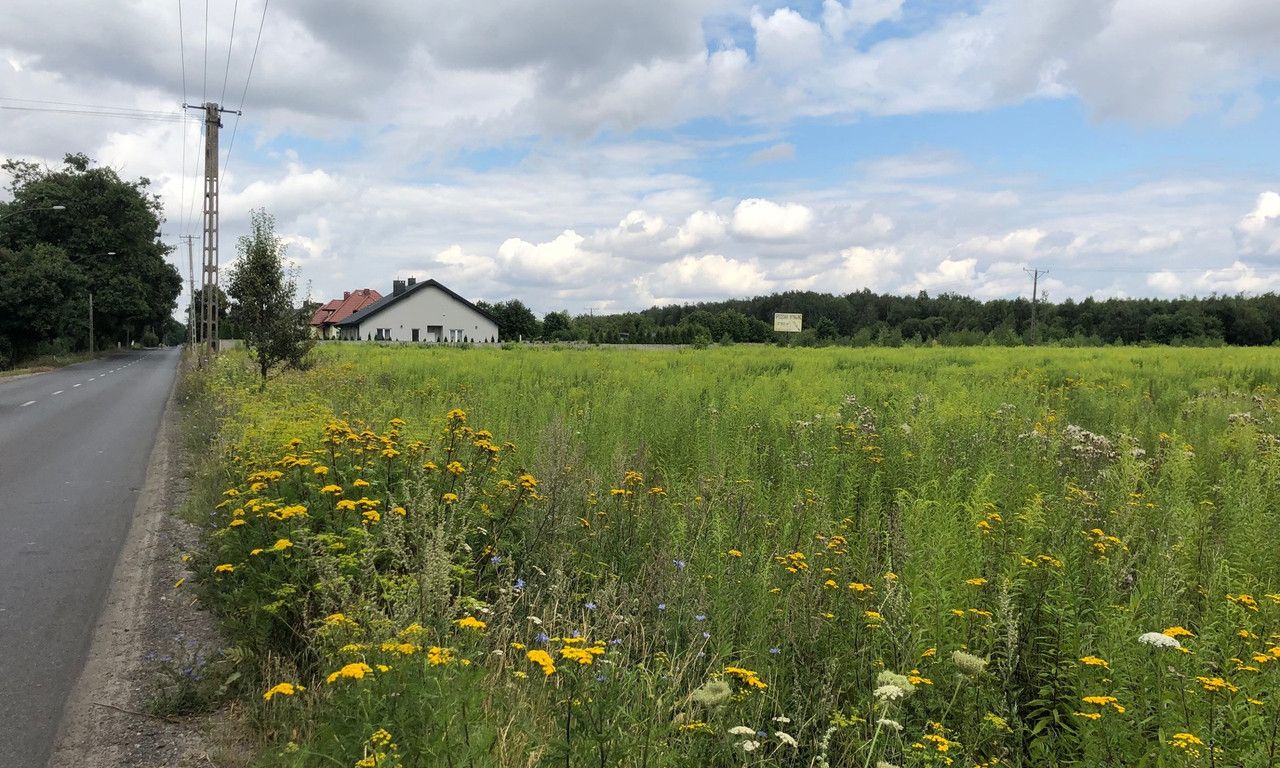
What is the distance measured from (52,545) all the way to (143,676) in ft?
12.7

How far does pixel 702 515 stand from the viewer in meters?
5.36

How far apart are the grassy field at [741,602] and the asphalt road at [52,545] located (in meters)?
0.88

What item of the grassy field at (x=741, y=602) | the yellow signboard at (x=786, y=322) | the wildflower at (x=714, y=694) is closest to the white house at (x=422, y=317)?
the yellow signboard at (x=786, y=322)

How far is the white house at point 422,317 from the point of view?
74688 millimetres

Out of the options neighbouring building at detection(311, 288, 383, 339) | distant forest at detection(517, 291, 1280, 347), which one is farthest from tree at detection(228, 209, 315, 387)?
neighbouring building at detection(311, 288, 383, 339)

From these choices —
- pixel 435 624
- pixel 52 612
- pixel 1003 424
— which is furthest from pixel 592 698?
pixel 1003 424

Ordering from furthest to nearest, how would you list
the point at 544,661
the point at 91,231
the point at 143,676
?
the point at 91,231 → the point at 143,676 → the point at 544,661

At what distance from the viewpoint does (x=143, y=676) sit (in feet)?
14.5

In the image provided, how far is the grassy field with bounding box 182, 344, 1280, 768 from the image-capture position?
2.80 m

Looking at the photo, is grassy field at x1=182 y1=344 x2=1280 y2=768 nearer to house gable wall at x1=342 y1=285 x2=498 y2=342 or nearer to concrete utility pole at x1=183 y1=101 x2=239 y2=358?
concrete utility pole at x1=183 y1=101 x2=239 y2=358

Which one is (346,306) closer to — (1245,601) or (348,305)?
(348,305)

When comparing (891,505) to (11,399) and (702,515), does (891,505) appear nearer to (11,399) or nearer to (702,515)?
(702,515)

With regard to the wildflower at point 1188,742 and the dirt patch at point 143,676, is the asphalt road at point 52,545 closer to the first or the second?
the dirt patch at point 143,676

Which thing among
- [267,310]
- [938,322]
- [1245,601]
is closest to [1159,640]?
[1245,601]
